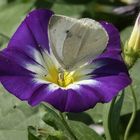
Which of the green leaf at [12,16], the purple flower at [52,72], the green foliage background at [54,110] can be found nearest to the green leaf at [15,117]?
the green foliage background at [54,110]

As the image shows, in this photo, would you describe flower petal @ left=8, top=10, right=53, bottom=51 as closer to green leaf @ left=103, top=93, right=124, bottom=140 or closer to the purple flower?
Answer: the purple flower

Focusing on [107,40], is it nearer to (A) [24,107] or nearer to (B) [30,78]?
(B) [30,78]

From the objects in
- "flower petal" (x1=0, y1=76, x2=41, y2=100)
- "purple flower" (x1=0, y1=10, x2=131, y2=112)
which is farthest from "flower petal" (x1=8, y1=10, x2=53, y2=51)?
"flower petal" (x1=0, y1=76, x2=41, y2=100)

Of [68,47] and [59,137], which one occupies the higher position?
[68,47]

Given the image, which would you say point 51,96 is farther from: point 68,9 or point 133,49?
point 68,9

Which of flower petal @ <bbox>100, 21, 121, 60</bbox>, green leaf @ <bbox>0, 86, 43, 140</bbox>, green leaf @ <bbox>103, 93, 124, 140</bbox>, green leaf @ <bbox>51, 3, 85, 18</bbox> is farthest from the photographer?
green leaf @ <bbox>51, 3, 85, 18</bbox>

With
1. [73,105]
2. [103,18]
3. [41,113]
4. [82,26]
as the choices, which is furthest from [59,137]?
[103,18]

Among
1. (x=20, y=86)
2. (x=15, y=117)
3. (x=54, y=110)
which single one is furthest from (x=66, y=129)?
(x=15, y=117)
